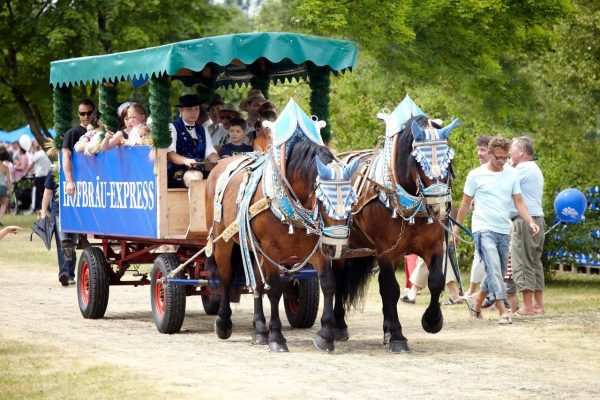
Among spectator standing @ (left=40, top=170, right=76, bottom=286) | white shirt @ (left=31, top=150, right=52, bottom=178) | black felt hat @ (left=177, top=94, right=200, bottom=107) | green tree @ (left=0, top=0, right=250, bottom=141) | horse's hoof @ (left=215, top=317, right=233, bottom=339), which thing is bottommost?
horse's hoof @ (left=215, top=317, right=233, bottom=339)

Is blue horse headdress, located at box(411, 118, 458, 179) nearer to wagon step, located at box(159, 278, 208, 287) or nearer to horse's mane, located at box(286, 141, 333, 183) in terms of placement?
horse's mane, located at box(286, 141, 333, 183)

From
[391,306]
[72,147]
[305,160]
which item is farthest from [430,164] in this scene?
[72,147]

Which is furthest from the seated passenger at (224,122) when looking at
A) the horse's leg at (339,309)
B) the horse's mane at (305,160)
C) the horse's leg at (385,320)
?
the horse's leg at (385,320)

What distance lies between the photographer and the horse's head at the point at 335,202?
9.91 metres

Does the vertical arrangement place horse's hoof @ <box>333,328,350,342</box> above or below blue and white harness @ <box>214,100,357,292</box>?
below

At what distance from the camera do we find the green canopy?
1133 centimetres

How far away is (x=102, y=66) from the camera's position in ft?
41.5

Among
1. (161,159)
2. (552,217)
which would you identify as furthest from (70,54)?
(161,159)

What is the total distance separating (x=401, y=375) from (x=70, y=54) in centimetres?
2279

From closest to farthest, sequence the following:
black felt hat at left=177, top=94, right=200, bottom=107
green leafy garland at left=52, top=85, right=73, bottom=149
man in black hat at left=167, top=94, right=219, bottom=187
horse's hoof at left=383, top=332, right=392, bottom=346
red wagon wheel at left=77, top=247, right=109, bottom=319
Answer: horse's hoof at left=383, top=332, right=392, bottom=346 < man in black hat at left=167, top=94, right=219, bottom=187 < black felt hat at left=177, top=94, right=200, bottom=107 < red wagon wheel at left=77, top=247, right=109, bottom=319 < green leafy garland at left=52, top=85, right=73, bottom=149

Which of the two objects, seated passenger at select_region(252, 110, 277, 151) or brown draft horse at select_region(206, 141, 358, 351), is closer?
brown draft horse at select_region(206, 141, 358, 351)

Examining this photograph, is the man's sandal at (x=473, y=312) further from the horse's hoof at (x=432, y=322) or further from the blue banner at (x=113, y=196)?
the blue banner at (x=113, y=196)

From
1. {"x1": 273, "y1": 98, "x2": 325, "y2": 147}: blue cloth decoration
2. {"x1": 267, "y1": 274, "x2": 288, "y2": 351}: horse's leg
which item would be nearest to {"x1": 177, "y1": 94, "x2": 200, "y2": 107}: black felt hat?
{"x1": 273, "y1": 98, "x2": 325, "y2": 147}: blue cloth decoration

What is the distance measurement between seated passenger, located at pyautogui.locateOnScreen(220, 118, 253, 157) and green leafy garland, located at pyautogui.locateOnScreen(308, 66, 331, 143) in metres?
0.80
